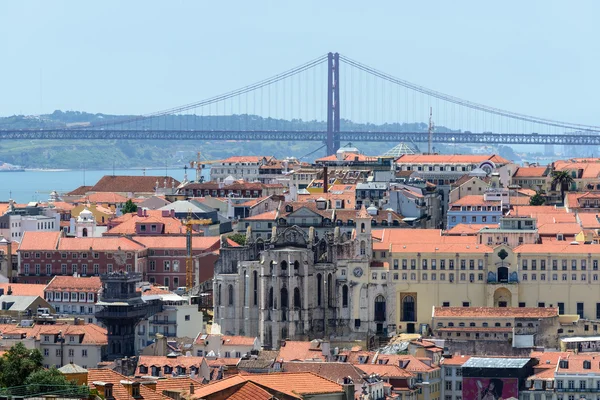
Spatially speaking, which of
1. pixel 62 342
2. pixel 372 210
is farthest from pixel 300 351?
pixel 372 210

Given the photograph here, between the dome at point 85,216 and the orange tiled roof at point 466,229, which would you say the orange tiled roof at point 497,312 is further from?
the dome at point 85,216

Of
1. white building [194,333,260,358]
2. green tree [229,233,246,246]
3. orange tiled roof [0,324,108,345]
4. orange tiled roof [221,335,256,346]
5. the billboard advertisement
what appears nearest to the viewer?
the billboard advertisement

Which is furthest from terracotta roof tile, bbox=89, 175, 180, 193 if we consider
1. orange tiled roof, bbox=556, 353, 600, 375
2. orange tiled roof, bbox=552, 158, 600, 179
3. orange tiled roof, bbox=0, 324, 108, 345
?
orange tiled roof, bbox=556, 353, 600, 375

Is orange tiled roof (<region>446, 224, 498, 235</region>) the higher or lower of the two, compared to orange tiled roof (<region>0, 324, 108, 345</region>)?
higher

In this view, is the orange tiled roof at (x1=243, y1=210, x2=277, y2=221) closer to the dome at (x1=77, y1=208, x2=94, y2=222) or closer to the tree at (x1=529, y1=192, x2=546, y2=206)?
the dome at (x1=77, y1=208, x2=94, y2=222)

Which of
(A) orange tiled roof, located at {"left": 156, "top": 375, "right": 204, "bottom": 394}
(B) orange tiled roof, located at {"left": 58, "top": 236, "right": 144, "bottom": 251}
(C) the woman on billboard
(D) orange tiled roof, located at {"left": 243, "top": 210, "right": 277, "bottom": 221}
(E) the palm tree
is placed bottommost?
(C) the woman on billboard

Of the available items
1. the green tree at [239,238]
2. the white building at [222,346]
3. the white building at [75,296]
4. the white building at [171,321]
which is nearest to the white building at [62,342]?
the white building at [222,346]

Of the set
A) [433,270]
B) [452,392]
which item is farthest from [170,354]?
[433,270]
